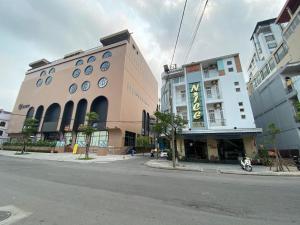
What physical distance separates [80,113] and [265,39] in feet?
188

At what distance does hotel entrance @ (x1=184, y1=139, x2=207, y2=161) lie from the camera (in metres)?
22.6

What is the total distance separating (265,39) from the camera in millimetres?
47000

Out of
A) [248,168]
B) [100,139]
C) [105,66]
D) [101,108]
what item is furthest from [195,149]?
[105,66]

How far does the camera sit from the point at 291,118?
21.3 meters

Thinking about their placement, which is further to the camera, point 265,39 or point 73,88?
point 265,39

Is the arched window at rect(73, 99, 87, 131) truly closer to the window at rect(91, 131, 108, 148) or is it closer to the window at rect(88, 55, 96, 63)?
the window at rect(91, 131, 108, 148)

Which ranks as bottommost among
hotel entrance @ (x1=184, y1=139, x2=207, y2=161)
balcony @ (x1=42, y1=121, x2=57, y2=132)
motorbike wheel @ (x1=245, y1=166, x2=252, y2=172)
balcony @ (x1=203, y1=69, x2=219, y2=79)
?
motorbike wheel @ (x1=245, y1=166, x2=252, y2=172)

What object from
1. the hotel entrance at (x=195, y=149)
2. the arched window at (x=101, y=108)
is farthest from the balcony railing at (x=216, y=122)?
the arched window at (x=101, y=108)

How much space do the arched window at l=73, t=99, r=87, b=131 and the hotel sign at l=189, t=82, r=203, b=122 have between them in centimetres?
2612

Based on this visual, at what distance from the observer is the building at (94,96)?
34.0 meters

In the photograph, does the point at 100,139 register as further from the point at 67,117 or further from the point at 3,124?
the point at 3,124

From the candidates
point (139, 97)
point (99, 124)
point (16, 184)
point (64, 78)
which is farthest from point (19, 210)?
A: point (64, 78)

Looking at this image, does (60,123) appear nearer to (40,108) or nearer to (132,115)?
(40,108)

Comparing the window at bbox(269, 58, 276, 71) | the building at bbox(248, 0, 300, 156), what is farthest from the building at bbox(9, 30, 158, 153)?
the window at bbox(269, 58, 276, 71)
